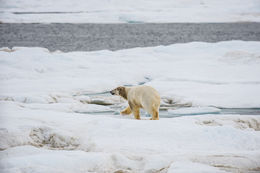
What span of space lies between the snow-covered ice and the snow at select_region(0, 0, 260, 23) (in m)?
25.8

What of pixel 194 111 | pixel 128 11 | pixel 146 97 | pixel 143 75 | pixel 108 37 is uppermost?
pixel 146 97

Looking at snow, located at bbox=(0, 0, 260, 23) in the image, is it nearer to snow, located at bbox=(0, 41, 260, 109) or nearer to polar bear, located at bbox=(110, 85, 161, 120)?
snow, located at bbox=(0, 41, 260, 109)

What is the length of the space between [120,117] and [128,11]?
37772 mm

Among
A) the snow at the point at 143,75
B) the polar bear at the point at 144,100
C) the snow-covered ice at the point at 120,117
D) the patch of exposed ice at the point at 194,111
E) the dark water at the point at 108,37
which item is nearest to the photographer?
the snow-covered ice at the point at 120,117

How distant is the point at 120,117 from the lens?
6.74 meters

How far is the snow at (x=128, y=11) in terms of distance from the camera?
39250 millimetres

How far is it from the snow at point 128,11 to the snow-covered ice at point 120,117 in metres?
25.8

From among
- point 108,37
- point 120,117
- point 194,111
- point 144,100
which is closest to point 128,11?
point 108,37

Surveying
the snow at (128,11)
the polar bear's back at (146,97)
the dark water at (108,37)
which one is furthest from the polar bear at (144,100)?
the snow at (128,11)

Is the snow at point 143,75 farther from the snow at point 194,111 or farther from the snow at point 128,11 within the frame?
the snow at point 128,11

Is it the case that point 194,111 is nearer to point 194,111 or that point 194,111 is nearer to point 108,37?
point 194,111

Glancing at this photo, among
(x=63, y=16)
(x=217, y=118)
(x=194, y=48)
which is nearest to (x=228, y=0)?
(x=63, y=16)

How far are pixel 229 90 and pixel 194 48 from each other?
7137 millimetres

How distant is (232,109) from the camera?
25.5 ft
